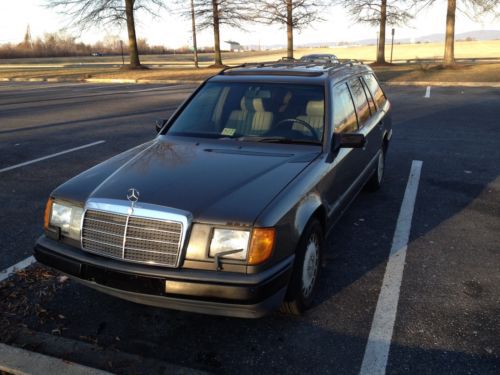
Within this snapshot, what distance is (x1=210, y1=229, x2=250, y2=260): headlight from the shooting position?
2.65m

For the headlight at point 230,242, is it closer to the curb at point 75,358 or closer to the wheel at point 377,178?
the curb at point 75,358

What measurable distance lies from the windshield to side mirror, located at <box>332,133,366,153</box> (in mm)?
137

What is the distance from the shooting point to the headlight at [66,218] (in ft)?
9.78

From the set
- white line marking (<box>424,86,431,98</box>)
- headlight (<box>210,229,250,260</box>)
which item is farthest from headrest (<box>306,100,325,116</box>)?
white line marking (<box>424,86,431,98</box>)

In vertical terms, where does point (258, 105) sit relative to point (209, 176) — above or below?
above

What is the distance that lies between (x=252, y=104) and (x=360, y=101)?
59.3 inches

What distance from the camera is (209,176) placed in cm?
319

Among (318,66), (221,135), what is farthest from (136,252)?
(318,66)

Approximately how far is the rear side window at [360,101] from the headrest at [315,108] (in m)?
0.89

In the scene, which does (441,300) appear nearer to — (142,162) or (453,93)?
(142,162)

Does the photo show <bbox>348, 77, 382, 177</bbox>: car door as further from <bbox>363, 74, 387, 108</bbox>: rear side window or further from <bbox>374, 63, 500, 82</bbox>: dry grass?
<bbox>374, 63, 500, 82</bbox>: dry grass

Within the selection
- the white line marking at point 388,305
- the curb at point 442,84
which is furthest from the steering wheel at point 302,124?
the curb at point 442,84

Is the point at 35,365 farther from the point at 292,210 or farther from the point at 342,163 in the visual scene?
the point at 342,163

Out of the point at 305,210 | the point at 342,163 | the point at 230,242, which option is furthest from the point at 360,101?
the point at 230,242
